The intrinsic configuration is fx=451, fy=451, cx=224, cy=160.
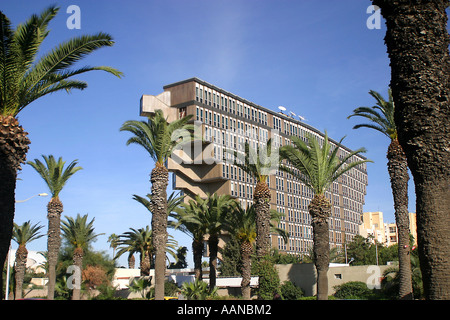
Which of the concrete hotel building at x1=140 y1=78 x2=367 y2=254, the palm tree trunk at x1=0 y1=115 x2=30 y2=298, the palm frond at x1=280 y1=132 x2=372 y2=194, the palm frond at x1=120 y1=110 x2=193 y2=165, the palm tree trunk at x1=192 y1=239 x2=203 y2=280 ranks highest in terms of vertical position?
the concrete hotel building at x1=140 y1=78 x2=367 y2=254

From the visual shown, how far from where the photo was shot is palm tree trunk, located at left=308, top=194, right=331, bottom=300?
90.9 feet

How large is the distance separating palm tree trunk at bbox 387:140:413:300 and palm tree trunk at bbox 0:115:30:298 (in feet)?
68.4

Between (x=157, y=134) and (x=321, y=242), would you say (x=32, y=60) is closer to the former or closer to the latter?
(x=157, y=134)

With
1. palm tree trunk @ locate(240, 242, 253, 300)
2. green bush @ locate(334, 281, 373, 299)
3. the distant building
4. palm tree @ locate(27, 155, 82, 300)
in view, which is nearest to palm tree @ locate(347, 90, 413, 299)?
green bush @ locate(334, 281, 373, 299)

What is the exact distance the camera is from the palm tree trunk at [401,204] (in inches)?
1036

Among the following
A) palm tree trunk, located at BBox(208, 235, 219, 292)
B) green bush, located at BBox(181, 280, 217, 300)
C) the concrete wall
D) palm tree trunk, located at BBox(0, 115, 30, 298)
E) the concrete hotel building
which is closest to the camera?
palm tree trunk, located at BBox(0, 115, 30, 298)

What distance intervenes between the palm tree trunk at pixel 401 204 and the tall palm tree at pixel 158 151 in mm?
13640

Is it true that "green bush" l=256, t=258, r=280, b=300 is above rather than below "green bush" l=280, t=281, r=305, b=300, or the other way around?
above

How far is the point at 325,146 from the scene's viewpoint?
93.4ft

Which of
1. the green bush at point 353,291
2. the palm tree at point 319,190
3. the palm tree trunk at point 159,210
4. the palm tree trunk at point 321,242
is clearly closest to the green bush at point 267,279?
the palm tree at point 319,190

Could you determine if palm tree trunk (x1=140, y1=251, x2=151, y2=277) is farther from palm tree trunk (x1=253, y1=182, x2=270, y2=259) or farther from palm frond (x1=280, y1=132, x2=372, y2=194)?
palm frond (x1=280, y1=132, x2=372, y2=194)

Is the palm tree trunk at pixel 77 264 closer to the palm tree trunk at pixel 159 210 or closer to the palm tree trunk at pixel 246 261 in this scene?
the palm tree trunk at pixel 246 261
